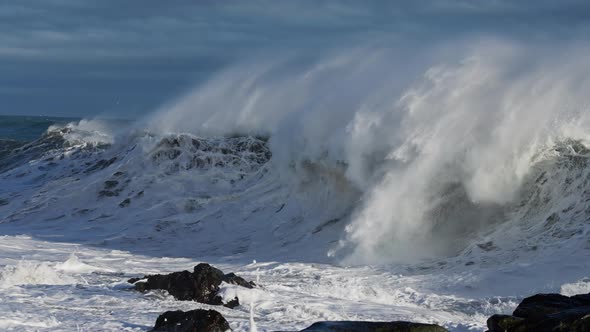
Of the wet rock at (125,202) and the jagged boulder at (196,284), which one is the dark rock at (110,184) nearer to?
the wet rock at (125,202)

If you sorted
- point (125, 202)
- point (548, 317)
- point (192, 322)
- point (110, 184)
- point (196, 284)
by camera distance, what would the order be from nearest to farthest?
1. point (548, 317)
2. point (192, 322)
3. point (196, 284)
4. point (125, 202)
5. point (110, 184)

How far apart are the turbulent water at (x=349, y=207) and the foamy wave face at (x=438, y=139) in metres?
0.04

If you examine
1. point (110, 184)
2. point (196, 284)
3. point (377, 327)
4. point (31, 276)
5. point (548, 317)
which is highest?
point (110, 184)

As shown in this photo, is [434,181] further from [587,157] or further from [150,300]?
[150,300]

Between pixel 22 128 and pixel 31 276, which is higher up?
pixel 22 128

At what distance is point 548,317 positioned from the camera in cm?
620

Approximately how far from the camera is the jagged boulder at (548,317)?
5961mm

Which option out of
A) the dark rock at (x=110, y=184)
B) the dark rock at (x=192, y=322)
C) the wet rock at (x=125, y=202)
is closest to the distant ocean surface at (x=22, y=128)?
the dark rock at (x=110, y=184)

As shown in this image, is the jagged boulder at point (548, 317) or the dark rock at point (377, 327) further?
the dark rock at point (377, 327)

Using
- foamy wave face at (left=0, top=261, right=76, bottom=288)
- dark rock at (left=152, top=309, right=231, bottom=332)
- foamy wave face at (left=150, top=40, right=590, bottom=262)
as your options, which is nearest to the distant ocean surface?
foamy wave face at (left=150, top=40, right=590, bottom=262)

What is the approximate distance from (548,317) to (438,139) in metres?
9.35

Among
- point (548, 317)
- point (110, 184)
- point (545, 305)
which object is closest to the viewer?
point (548, 317)

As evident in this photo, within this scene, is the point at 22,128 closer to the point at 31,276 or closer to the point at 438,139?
the point at 438,139

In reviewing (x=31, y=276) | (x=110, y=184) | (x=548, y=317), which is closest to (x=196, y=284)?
(x=31, y=276)
